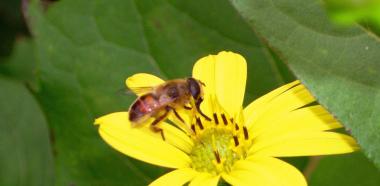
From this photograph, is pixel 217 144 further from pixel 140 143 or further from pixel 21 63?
pixel 21 63

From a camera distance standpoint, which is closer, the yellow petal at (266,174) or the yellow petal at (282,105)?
the yellow petal at (266,174)

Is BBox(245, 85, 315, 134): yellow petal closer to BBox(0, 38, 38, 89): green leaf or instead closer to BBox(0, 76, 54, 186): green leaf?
BBox(0, 76, 54, 186): green leaf

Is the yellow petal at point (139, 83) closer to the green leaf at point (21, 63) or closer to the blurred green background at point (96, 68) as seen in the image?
the blurred green background at point (96, 68)

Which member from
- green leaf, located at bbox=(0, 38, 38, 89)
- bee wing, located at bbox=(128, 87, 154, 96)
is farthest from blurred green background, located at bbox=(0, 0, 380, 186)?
green leaf, located at bbox=(0, 38, 38, 89)

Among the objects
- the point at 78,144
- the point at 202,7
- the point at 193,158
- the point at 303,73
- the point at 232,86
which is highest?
the point at 303,73

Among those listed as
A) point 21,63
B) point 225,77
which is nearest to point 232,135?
point 225,77

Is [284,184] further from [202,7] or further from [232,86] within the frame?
[202,7]

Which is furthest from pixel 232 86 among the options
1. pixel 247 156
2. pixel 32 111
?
pixel 32 111

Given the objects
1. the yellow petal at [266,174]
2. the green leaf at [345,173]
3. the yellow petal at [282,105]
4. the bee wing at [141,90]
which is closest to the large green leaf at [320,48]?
the yellow petal at [266,174]
